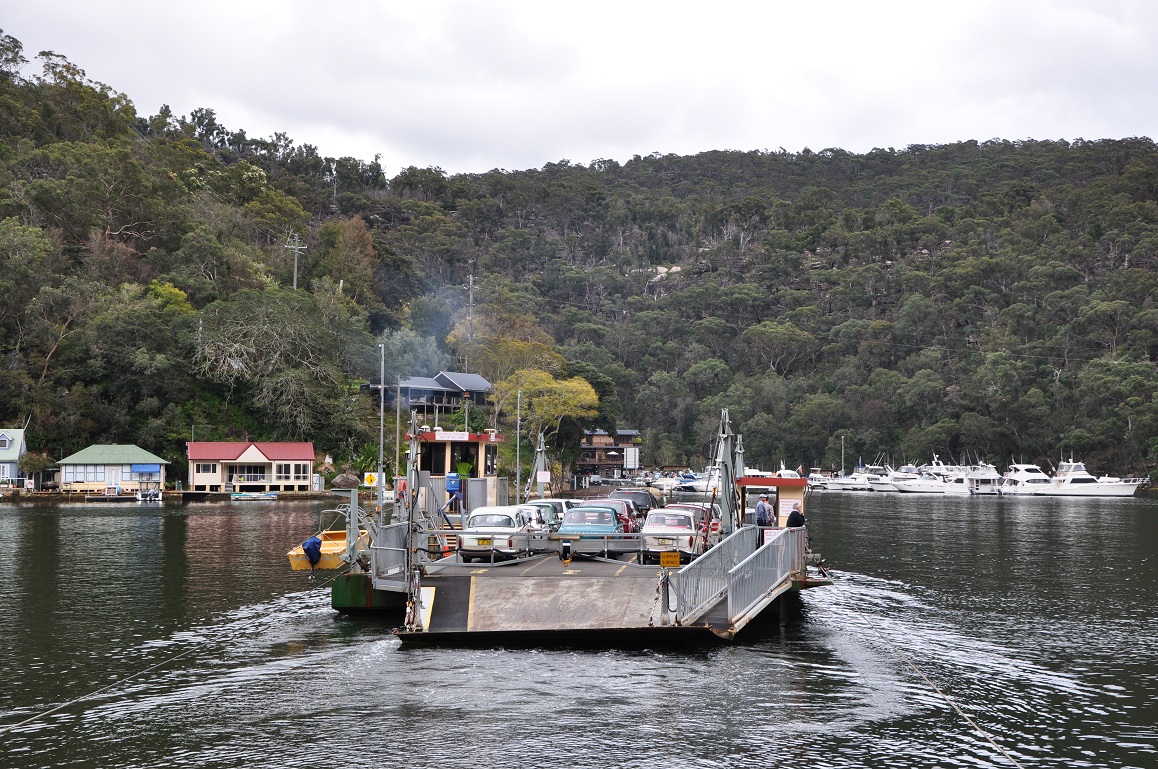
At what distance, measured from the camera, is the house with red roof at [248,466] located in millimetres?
94500

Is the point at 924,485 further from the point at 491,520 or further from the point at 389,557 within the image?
the point at 389,557

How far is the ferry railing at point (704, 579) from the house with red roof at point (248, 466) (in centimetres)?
7674

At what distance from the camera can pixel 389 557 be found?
1095 inches

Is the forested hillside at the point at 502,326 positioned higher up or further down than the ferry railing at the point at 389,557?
higher up

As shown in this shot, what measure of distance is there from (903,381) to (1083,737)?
432 feet

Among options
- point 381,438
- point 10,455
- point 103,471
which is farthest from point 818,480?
point 381,438

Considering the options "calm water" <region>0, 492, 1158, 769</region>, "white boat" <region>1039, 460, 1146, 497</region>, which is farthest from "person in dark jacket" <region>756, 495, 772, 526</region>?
"white boat" <region>1039, 460, 1146, 497</region>

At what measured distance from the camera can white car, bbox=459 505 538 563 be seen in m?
28.5

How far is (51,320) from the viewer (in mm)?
97812

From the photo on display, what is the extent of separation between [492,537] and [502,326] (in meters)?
95.1

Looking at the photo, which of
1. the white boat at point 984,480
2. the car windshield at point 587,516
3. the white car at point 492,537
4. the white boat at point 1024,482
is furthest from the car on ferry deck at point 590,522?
the white boat at point 984,480

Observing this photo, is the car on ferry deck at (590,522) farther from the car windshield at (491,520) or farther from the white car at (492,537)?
the car windshield at (491,520)

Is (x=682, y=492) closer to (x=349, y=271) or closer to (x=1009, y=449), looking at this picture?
(x=1009, y=449)

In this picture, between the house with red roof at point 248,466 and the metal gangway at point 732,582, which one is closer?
the metal gangway at point 732,582
